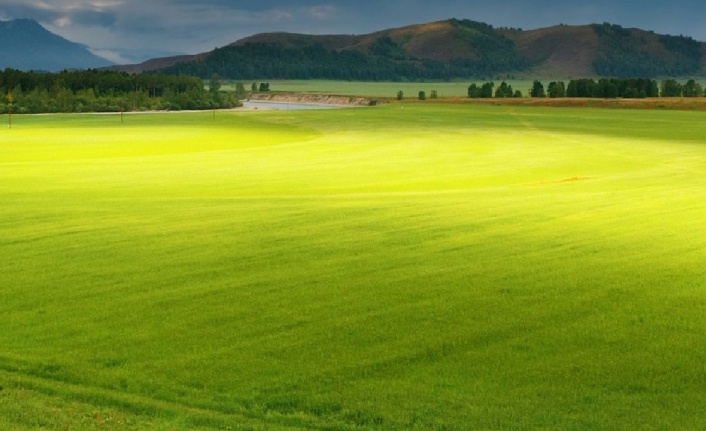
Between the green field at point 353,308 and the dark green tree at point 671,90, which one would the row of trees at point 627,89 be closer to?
the dark green tree at point 671,90

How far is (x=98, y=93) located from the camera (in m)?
173

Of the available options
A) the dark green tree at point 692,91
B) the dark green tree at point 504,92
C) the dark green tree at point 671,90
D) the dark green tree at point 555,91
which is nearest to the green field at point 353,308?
the dark green tree at point 692,91

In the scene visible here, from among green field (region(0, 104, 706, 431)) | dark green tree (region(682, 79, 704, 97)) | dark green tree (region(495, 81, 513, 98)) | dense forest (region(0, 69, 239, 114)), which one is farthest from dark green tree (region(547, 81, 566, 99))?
green field (region(0, 104, 706, 431))

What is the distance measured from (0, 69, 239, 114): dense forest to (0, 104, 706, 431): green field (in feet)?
404

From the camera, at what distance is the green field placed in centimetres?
1214

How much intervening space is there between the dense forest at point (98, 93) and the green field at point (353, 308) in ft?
404

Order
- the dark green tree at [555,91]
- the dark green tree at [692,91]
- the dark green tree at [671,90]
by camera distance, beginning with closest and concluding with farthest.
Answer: the dark green tree at [692,91] → the dark green tree at [671,90] → the dark green tree at [555,91]

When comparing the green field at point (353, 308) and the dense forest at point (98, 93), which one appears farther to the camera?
the dense forest at point (98, 93)

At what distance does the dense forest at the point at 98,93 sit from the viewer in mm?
152625

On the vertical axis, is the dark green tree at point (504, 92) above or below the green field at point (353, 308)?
above

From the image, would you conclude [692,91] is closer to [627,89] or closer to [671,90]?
[671,90]

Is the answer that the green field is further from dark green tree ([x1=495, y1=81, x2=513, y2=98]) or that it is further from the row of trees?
dark green tree ([x1=495, y1=81, x2=513, y2=98])

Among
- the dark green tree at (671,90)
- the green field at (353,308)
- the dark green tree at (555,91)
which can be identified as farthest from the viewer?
the dark green tree at (555,91)

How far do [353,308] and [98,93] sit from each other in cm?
16605
